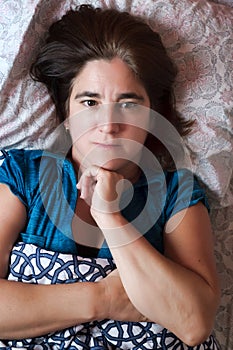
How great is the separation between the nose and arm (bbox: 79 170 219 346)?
106 millimetres

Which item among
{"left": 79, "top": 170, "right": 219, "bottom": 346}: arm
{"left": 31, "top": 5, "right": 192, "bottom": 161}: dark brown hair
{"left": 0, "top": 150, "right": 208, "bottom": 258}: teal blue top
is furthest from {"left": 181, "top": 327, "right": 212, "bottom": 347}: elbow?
{"left": 31, "top": 5, "right": 192, "bottom": 161}: dark brown hair

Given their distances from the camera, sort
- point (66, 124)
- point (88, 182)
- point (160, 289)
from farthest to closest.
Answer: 1. point (66, 124)
2. point (88, 182)
3. point (160, 289)

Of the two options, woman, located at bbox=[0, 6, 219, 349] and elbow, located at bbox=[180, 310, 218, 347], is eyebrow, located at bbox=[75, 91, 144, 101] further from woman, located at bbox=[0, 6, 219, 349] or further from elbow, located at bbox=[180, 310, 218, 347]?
elbow, located at bbox=[180, 310, 218, 347]

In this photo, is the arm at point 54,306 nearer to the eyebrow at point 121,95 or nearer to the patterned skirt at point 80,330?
the patterned skirt at point 80,330

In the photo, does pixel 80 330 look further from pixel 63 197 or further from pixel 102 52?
pixel 102 52

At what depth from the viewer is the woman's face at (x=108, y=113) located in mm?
1339

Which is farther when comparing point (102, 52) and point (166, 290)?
point (102, 52)

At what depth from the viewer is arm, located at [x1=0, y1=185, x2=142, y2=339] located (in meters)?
1.24

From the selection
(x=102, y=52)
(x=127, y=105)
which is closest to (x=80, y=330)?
(x=127, y=105)

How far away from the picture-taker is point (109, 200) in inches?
51.4

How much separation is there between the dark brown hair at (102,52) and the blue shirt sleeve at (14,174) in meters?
0.17

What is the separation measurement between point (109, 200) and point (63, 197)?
0.14 metres

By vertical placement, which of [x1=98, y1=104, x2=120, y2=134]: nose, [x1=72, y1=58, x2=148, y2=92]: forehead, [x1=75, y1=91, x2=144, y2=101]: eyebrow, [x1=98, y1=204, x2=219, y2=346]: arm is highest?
[x1=72, y1=58, x2=148, y2=92]: forehead

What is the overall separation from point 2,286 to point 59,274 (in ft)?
0.40
